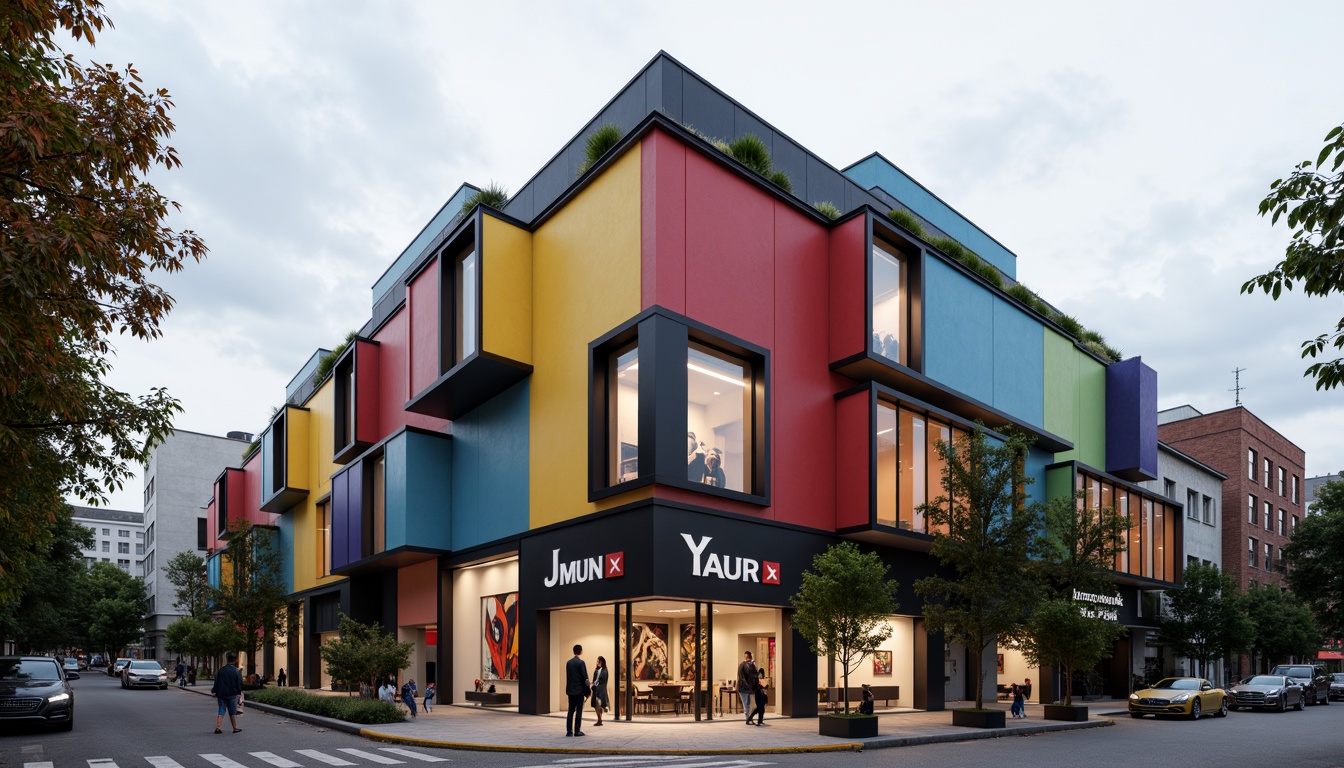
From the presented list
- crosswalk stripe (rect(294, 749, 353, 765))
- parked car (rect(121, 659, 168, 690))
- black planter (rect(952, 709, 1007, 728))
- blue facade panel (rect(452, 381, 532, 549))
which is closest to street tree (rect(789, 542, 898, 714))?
black planter (rect(952, 709, 1007, 728))

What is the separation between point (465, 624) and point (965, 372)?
717 inches

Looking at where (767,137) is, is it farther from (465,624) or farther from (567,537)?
(465,624)

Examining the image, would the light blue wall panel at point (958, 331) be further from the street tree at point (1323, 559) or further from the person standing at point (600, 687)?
the street tree at point (1323, 559)

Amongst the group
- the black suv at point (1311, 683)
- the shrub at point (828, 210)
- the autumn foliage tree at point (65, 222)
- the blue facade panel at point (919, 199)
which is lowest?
the black suv at point (1311, 683)

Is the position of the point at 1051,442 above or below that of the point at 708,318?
below

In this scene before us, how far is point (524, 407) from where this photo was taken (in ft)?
87.8

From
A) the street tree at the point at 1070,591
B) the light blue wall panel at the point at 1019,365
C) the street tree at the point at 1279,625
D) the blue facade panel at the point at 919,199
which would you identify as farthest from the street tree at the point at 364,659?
the street tree at the point at 1279,625

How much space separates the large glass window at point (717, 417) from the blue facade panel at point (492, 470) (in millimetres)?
6127

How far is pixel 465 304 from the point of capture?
27516 mm

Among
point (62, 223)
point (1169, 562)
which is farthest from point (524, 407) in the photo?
point (1169, 562)

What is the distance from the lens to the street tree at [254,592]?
42375 mm

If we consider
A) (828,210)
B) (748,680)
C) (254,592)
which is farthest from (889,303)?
(254,592)

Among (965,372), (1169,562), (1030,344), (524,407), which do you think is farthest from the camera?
(1169,562)

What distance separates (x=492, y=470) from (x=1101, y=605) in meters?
21.5
